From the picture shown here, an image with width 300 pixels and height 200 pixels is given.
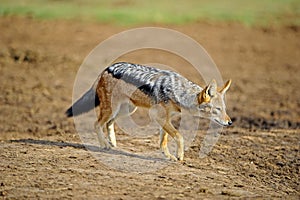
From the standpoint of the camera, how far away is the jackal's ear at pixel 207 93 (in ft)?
30.7

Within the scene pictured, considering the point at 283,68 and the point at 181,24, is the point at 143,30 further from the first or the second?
the point at 283,68

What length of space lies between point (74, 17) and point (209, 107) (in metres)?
15.1

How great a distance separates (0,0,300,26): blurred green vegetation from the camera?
935 inches

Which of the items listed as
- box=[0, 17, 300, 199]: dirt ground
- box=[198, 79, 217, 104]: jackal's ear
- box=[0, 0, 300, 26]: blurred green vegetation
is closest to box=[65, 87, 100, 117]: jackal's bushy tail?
box=[0, 17, 300, 199]: dirt ground

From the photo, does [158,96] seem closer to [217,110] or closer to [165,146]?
[165,146]

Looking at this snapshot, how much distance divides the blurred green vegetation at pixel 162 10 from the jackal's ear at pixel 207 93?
45.6 feet

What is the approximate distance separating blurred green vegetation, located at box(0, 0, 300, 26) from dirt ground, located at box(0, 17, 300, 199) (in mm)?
743

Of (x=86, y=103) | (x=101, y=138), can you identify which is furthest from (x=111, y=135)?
(x=86, y=103)

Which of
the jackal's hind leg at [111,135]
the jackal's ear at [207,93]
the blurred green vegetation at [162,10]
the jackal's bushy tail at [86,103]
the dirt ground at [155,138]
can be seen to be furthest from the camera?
the blurred green vegetation at [162,10]

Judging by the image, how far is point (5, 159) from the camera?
356 inches

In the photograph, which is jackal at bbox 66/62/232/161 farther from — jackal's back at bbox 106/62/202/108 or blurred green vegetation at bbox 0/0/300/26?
blurred green vegetation at bbox 0/0/300/26

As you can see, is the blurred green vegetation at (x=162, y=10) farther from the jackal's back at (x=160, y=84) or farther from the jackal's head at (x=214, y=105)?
the jackal's head at (x=214, y=105)

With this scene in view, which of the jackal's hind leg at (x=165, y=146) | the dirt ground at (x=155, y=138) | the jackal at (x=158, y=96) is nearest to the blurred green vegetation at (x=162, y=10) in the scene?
the dirt ground at (x=155, y=138)

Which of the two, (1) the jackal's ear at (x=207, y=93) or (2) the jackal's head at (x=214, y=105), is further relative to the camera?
(2) the jackal's head at (x=214, y=105)
